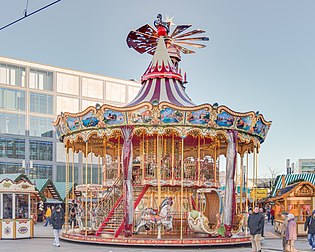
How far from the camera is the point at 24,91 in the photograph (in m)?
66.1

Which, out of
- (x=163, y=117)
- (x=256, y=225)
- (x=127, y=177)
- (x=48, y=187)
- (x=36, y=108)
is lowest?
(x=48, y=187)

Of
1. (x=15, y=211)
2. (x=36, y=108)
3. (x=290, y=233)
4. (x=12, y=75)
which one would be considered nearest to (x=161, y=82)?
(x=15, y=211)

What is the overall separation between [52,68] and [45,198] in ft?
92.2

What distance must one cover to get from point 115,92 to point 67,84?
8519mm

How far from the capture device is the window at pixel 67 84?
69.9 meters

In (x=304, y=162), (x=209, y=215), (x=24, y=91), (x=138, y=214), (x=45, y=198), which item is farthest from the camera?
(x=304, y=162)

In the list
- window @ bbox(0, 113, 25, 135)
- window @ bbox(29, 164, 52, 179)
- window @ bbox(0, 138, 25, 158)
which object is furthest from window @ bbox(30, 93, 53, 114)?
window @ bbox(29, 164, 52, 179)

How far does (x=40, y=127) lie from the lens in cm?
6825

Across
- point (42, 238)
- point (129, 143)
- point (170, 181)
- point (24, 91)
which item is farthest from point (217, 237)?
point (24, 91)

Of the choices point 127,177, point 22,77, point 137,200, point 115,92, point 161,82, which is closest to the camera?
point 127,177

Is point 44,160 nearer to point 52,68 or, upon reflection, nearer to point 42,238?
point 52,68

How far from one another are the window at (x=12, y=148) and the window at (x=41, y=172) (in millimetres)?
2455

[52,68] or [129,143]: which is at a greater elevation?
[52,68]

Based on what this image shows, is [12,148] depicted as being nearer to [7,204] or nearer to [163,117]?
[7,204]
